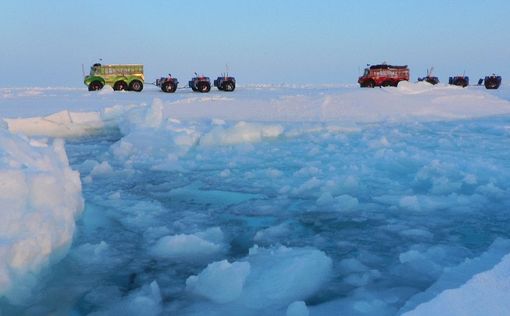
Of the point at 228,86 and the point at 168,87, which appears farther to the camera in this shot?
the point at 228,86

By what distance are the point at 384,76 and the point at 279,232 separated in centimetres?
2667

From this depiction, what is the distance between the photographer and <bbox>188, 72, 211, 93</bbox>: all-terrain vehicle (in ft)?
84.1

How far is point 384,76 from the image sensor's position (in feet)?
95.0

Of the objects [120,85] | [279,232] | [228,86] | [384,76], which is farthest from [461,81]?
[279,232]

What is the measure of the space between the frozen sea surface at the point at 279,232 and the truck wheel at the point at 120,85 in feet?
58.0

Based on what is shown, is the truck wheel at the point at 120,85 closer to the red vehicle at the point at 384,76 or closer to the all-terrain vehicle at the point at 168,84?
the all-terrain vehicle at the point at 168,84

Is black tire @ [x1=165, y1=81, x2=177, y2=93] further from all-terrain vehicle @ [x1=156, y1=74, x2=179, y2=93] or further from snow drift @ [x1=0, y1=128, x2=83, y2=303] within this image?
snow drift @ [x1=0, y1=128, x2=83, y2=303]

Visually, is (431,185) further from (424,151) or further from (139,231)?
(139,231)

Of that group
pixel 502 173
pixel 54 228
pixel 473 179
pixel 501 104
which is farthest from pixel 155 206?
pixel 501 104

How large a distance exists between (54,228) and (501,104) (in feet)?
55.4

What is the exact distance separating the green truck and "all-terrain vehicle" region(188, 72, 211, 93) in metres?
2.85

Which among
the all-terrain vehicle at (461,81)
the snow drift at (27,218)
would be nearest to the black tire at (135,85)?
the all-terrain vehicle at (461,81)

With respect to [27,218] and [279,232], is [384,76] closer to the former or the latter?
[279,232]

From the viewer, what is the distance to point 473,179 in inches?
223
